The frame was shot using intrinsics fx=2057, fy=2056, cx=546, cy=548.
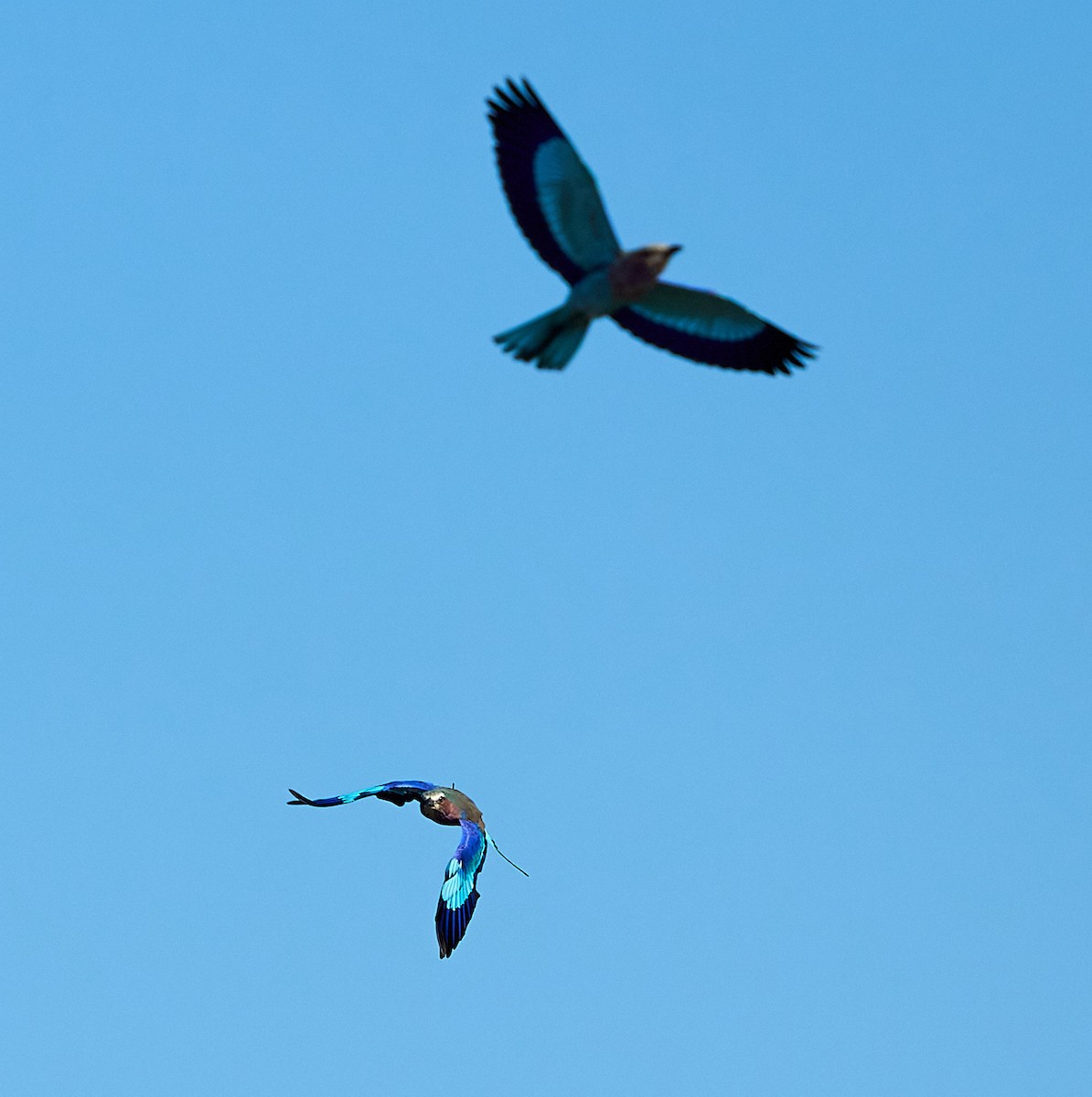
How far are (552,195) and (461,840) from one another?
44.7 ft

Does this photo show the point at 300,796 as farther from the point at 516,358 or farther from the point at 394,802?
the point at 516,358

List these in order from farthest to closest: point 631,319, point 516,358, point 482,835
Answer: point 482,835
point 631,319
point 516,358

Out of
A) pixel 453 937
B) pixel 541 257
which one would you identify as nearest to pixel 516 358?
pixel 541 257

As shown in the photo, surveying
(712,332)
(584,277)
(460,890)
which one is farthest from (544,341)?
(460,890)

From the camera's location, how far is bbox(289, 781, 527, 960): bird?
111ft

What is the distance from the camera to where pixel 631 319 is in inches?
1073

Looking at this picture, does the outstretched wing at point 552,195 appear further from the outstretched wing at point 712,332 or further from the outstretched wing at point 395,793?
the outstretched wing at point 395,793

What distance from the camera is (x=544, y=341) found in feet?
81.7

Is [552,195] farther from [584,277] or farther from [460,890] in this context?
[460,890]

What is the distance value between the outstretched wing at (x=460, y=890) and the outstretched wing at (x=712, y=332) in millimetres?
11167

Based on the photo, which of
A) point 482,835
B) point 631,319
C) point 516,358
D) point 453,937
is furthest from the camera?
point 482,835

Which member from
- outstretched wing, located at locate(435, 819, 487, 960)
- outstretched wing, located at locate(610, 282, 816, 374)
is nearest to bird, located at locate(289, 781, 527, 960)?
outstretched wing, located at locate(435, 819, 487, 960)

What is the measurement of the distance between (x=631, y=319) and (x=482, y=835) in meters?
12.1

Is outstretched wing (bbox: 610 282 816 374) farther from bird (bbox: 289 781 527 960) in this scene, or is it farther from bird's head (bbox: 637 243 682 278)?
bird (bbox: 289 781 527 960)
